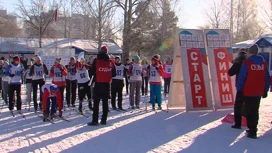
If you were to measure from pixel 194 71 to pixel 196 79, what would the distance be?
0.87ft

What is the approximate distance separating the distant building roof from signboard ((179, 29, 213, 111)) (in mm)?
25403

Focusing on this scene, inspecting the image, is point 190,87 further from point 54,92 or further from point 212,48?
point 54,92

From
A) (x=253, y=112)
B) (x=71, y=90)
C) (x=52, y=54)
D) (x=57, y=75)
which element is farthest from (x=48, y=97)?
(x=52, y=54)

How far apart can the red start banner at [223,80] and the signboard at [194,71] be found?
41cm

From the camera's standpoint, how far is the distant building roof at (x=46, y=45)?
122ft

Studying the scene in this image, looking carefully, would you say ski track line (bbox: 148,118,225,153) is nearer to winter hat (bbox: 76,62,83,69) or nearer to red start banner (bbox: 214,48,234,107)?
red start banner (bbox: 214,48,234,107)

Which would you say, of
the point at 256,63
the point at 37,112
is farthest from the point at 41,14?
the point at 256,63

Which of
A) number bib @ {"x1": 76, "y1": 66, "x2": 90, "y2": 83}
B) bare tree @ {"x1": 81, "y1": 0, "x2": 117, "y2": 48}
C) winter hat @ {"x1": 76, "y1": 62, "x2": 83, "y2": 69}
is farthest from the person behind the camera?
bare tree @ {"x1": 81, "y1": 0, "x2": 117, "y2": 48}

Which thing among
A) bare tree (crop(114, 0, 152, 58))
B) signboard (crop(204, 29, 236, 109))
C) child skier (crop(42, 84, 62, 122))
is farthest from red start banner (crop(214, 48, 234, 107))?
→ bare tree (crop(114, 0, 152, 58))

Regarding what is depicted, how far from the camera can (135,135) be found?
7.31m

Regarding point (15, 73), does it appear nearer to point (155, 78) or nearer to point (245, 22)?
point (155, 78)

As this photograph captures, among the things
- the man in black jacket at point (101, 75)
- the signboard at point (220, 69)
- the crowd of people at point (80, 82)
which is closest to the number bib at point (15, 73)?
the crowd of people at point (80, 82)

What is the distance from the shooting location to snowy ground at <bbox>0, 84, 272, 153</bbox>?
6281mm

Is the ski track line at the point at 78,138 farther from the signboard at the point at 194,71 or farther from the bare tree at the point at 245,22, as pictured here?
the bare tree at the point at 245,22
